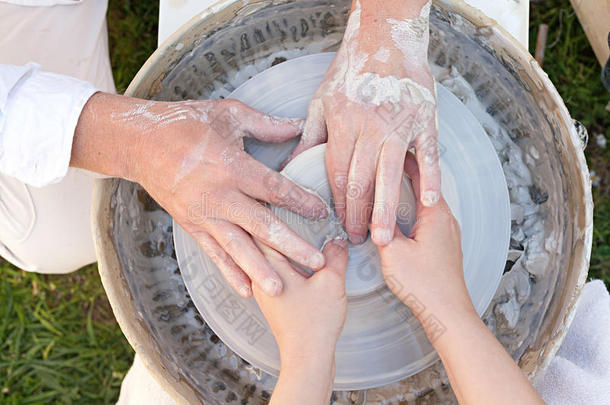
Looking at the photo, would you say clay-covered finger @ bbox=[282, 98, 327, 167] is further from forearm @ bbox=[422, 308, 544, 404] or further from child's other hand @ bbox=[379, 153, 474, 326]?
forearm @ bbox=[422, 308, 544, 404]

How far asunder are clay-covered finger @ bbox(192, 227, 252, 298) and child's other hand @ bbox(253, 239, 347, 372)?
0.05 meters

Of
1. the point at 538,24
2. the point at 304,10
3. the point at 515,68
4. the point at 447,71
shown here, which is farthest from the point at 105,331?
the point at 538,24

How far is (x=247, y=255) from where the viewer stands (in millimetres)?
991

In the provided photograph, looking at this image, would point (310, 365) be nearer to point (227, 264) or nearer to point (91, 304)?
point (227, 264)

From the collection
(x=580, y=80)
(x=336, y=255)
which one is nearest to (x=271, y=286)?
(x=336, y=255)

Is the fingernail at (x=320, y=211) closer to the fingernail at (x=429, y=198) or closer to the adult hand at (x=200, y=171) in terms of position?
the adult hand at (x=200, y=171)

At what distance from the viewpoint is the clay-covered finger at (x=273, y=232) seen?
3.20 ft

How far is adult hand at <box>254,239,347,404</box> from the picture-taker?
0.94m

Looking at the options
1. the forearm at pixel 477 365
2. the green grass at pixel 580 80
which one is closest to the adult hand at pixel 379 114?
the forearm at pixel 477 365

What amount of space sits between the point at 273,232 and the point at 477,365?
463 mm

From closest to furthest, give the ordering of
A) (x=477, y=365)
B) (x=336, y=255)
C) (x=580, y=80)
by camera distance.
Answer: (x=477, y=365) < (x=336, y=255) < (x=580, y=80)

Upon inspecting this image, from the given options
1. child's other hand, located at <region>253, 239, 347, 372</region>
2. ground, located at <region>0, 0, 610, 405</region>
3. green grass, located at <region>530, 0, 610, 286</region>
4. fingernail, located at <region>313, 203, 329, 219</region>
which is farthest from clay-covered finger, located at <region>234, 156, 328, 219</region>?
green grass, located at <region>530, 0, 610, 286</region>

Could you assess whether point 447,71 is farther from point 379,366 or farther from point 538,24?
point 538,24

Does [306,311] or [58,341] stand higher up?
[306,311]
